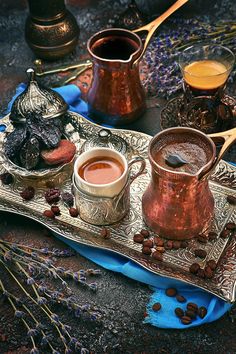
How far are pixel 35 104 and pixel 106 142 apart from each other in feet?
0.82

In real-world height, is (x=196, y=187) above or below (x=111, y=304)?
above

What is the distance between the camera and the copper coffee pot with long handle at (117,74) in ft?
5.69

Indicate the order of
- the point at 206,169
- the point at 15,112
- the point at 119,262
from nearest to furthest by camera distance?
the point at 206,169 → the point at 119,262 → the point at 15,112

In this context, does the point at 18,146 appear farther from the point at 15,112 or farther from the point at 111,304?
the point at 111,304

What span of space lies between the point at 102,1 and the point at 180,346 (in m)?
1.56

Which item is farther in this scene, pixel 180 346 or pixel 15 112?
pixel 15 112

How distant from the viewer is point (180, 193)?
139 centimetres

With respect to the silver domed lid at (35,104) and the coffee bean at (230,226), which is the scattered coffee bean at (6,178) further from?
the coffee bean at (230,226)

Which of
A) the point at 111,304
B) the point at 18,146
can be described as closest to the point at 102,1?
the point at 18,146

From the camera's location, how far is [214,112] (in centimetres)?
175

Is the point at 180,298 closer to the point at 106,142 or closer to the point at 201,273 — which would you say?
Answer: the point at 201,273

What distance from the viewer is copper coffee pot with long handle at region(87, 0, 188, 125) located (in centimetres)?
173

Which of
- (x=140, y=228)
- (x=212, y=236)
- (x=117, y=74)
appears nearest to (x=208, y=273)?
(x=212, y=236)

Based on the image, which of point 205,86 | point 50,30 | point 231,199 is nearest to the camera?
point 231,199
